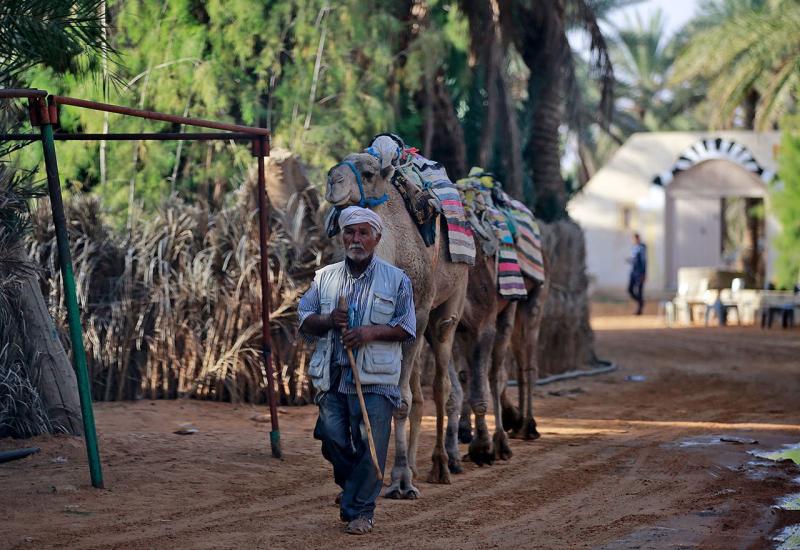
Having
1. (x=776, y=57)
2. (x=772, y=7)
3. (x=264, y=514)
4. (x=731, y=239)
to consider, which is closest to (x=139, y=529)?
(x=264, y=514)

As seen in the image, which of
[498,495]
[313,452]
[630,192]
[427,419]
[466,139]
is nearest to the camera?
[498,495]

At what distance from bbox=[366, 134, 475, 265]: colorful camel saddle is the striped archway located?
2693 centimetres

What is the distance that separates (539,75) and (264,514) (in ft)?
48.6

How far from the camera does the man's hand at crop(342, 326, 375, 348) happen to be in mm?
6785

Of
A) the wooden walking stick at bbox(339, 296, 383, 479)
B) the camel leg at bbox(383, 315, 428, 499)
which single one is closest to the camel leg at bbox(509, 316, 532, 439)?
the camel leg at bbox(383, 315, 428, 499)

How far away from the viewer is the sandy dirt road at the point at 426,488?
6785mm

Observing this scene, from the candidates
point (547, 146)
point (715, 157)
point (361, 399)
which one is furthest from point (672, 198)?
point (361, 399)

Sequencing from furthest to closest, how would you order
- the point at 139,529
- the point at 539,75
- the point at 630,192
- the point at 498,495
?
the point at 630,192
the point at 539,75
the point at 498,495
the point at 139,529

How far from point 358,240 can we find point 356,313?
0.43 m

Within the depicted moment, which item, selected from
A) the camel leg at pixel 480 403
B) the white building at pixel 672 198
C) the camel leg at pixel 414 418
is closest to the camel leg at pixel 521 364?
the camel leg at pixel 480 403

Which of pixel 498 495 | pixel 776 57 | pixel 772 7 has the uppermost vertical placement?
pixel 772 7

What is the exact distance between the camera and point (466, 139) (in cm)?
2339

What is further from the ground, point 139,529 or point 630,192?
point 630,192

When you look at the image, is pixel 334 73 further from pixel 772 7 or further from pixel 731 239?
pixel 731 239
